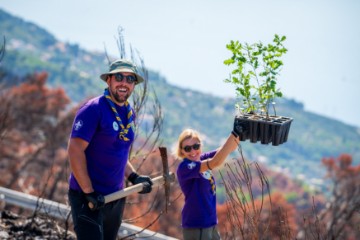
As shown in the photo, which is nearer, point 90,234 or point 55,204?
point 90,234

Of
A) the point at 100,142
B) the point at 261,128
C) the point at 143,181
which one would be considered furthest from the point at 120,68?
the point at 261,128

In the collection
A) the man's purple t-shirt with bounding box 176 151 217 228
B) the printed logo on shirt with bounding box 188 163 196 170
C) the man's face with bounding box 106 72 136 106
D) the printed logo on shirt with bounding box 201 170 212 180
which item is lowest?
the man's purple t-shirt with bounding box 176 151 217 228

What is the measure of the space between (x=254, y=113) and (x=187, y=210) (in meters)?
0.89

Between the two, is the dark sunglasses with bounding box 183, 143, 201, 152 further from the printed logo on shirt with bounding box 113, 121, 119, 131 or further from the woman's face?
the printed logo on shirt with bounding box 113, 121, 119, 131

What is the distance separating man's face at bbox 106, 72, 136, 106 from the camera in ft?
10.3

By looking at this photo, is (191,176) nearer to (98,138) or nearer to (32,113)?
(98,138)

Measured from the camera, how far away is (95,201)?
9.46ft

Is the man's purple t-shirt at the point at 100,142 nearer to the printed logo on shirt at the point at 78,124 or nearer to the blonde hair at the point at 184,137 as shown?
the printed logo on shirt at the point at 78,124

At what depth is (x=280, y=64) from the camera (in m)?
3.49

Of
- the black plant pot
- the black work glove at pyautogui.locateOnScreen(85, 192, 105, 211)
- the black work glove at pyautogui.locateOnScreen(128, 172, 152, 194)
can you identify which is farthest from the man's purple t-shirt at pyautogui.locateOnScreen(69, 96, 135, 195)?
the black plant pot

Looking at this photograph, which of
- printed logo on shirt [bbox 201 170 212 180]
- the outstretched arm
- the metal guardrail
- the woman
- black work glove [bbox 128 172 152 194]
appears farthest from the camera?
the metal guardrail

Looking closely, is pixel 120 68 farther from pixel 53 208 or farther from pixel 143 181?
pixel 53 208

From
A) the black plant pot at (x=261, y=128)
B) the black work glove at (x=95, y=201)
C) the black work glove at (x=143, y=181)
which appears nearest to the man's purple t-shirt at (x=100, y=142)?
the black work glove at (x=95, y=201)

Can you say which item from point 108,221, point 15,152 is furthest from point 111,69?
point 15,152
